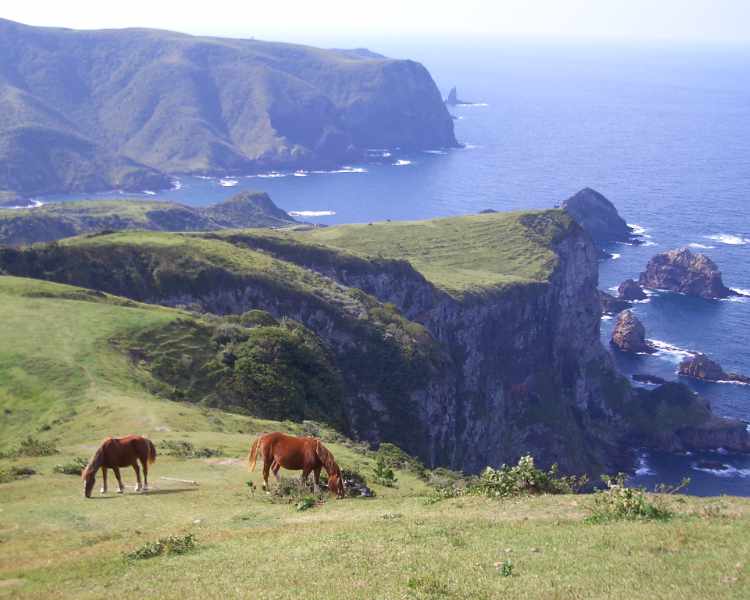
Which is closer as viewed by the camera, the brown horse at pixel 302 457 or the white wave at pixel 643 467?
the brown horse at pixel 302 457

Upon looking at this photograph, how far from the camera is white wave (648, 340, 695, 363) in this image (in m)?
143

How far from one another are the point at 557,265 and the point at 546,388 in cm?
2352

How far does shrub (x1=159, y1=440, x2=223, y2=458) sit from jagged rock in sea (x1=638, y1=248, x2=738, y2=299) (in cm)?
14984

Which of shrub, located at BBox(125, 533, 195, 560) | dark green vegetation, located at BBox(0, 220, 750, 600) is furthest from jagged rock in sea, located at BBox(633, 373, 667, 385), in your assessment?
shrub, located at BBox(125, 533, 195, 560)

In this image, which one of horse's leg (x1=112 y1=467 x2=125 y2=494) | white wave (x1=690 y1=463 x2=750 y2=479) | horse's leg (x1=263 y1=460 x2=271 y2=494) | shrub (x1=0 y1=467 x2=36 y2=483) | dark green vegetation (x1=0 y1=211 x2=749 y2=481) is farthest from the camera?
white wave (x1=690 y1=463 x2=750 y2=479)

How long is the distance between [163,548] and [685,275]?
166832mm

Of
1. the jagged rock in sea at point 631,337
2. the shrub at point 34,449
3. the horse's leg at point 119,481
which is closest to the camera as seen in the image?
the horse's leg at point 119,481

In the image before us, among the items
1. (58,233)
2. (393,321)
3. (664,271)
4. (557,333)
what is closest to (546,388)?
(557,333)

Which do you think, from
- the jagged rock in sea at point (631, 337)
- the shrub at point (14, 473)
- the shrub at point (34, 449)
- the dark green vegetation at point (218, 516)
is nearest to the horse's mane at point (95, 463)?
the dark green vegetation at point (218, 516)

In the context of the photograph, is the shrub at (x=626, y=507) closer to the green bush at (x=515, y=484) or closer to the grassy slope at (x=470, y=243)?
the green bush at (x=515, y=484)

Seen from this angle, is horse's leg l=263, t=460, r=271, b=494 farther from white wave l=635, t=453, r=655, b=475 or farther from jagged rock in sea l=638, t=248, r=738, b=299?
jagged rock in sea l=638, t=248, r=738, b=299

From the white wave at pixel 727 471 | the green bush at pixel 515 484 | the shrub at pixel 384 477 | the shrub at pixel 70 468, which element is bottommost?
the white wave at pixel 727 471

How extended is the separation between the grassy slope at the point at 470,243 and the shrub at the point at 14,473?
9708 cm

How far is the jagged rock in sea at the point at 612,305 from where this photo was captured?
166m
